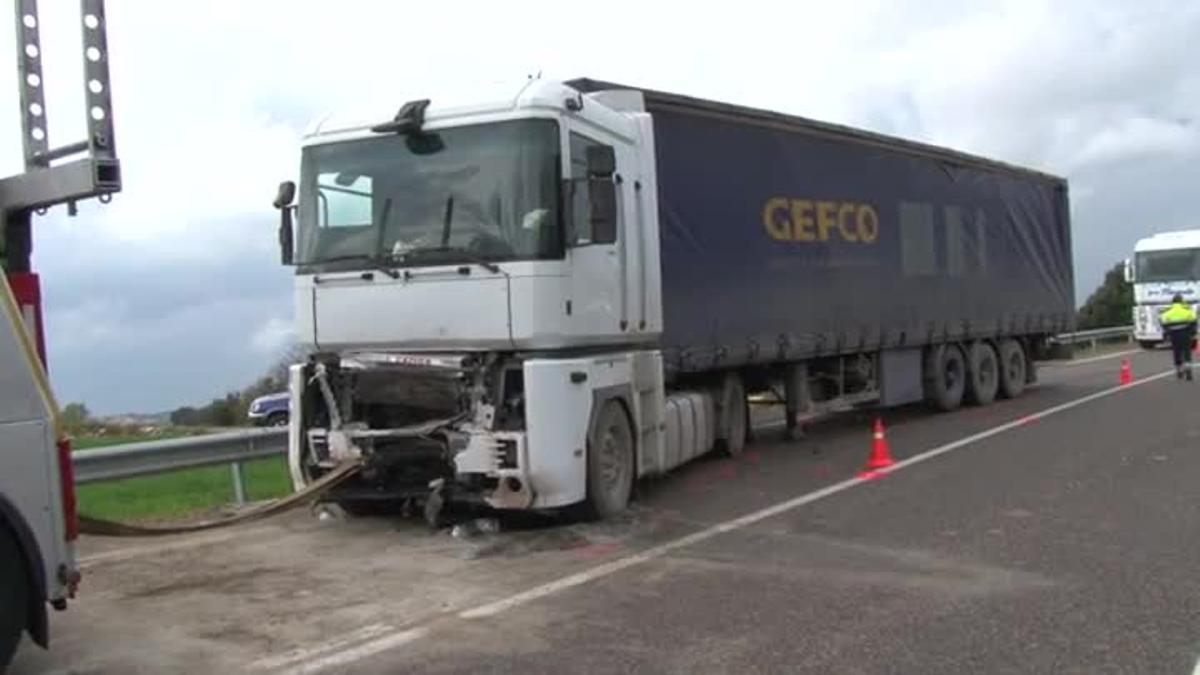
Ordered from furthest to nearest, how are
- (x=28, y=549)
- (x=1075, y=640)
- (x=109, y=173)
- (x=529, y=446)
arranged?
(x=529, y=446) < (x=109, y=173) < (x=1075, y=640) < (x=28, y=549)

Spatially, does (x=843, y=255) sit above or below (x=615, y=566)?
above

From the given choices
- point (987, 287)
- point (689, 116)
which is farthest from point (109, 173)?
point (987, 287)

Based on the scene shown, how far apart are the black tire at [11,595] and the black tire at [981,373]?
15.9 meters

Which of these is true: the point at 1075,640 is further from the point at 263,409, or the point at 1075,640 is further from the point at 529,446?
the point at 263,409

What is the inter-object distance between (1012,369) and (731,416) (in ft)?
29.9

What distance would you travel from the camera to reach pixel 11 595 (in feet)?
17.8

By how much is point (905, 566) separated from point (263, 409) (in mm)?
24502

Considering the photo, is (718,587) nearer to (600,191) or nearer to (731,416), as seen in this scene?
(600,191)

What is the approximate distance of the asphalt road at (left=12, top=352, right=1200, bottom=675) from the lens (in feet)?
19.4

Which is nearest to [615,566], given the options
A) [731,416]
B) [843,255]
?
[731,416]

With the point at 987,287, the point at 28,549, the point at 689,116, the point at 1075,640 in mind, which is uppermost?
the point at 689,116

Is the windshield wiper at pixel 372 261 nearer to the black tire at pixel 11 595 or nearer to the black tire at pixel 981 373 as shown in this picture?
the black tire at pixel 11 595

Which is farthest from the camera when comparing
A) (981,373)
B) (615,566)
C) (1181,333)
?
(1181,333)

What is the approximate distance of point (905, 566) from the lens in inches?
305
